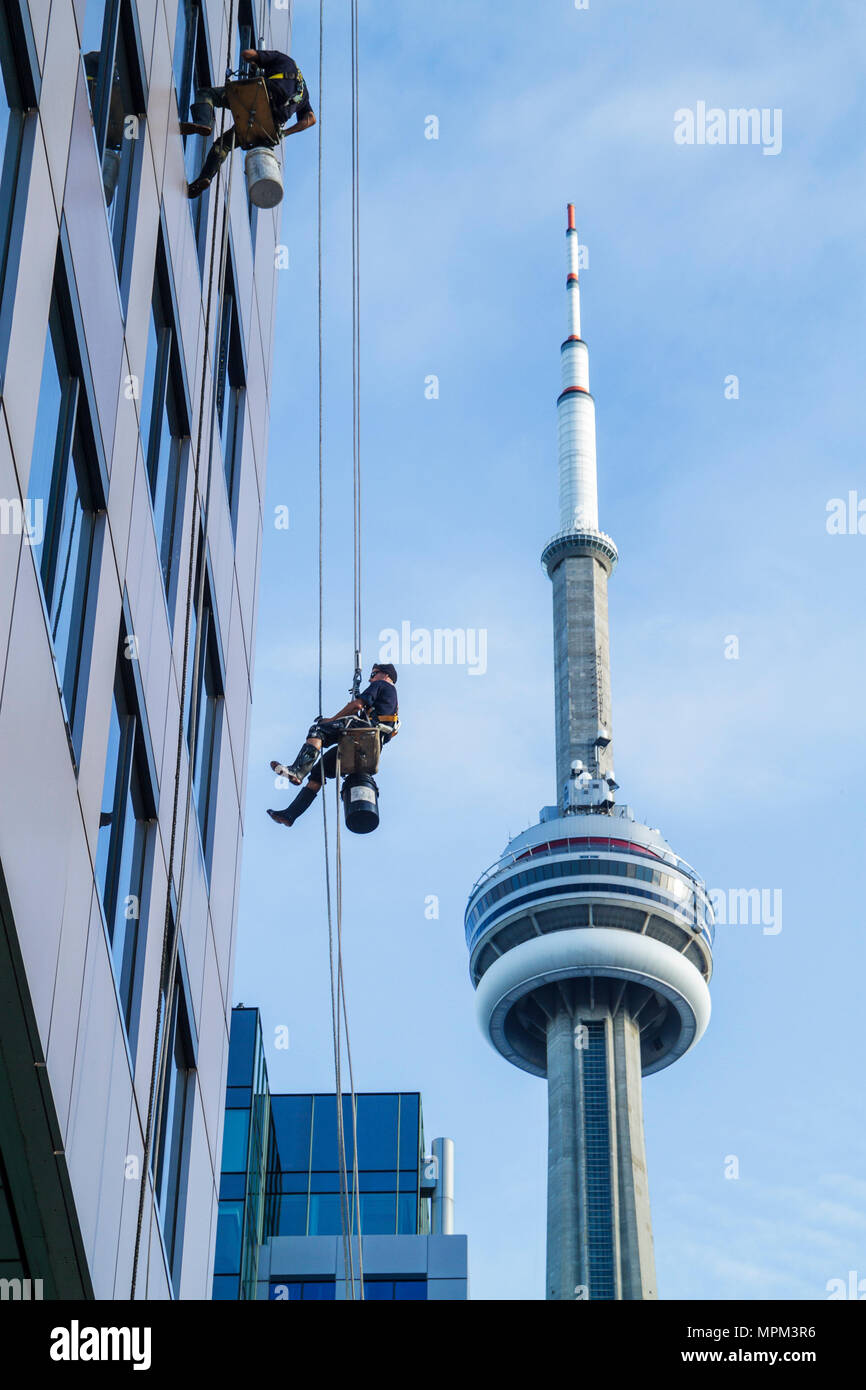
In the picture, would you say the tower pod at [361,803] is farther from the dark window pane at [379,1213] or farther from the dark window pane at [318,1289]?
the dark window pane at [379,1213]

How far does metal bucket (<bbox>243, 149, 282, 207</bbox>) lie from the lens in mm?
21047

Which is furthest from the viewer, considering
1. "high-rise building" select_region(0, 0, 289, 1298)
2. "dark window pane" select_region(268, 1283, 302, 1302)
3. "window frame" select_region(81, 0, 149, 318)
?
"dark window pane" select_region(268, 1283, 302, 1302)

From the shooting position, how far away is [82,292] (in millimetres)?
15406

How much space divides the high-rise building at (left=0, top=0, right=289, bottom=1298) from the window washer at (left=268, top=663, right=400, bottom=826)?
0.83 metres

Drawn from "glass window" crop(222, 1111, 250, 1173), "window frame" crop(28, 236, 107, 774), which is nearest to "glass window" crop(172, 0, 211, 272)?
"window frame" crop(28, 236, 107, 774)

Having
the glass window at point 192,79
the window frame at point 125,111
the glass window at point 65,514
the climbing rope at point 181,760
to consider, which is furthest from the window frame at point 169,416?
the glass window at point 65,514

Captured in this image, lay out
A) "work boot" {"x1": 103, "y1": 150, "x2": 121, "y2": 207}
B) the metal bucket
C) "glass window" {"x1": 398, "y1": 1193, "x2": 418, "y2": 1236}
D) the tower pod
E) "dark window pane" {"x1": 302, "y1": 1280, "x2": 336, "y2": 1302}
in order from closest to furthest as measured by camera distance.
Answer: "work boot" {"x1": 103, "y1": 150, "x2": 121, "y2": 207} → the metal bucket → the tower pod → "dark window pane" {"x1": 302, "y1": 1280, "x2": 336, "y2": 1302} → "glass window" {"x1": 398, "y1": 1193, "x2": 418, "y2": 1236}

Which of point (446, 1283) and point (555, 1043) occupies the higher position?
point (555, 1043)

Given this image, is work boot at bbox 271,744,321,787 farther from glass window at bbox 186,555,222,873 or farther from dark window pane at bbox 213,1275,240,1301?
dark window pane at bbox 213,1275,240,1301

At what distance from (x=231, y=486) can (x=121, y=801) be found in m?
7.45

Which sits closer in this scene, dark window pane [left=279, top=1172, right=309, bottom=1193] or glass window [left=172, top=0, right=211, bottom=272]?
glass window [left=172, top=0, right=211, bottom=272]
